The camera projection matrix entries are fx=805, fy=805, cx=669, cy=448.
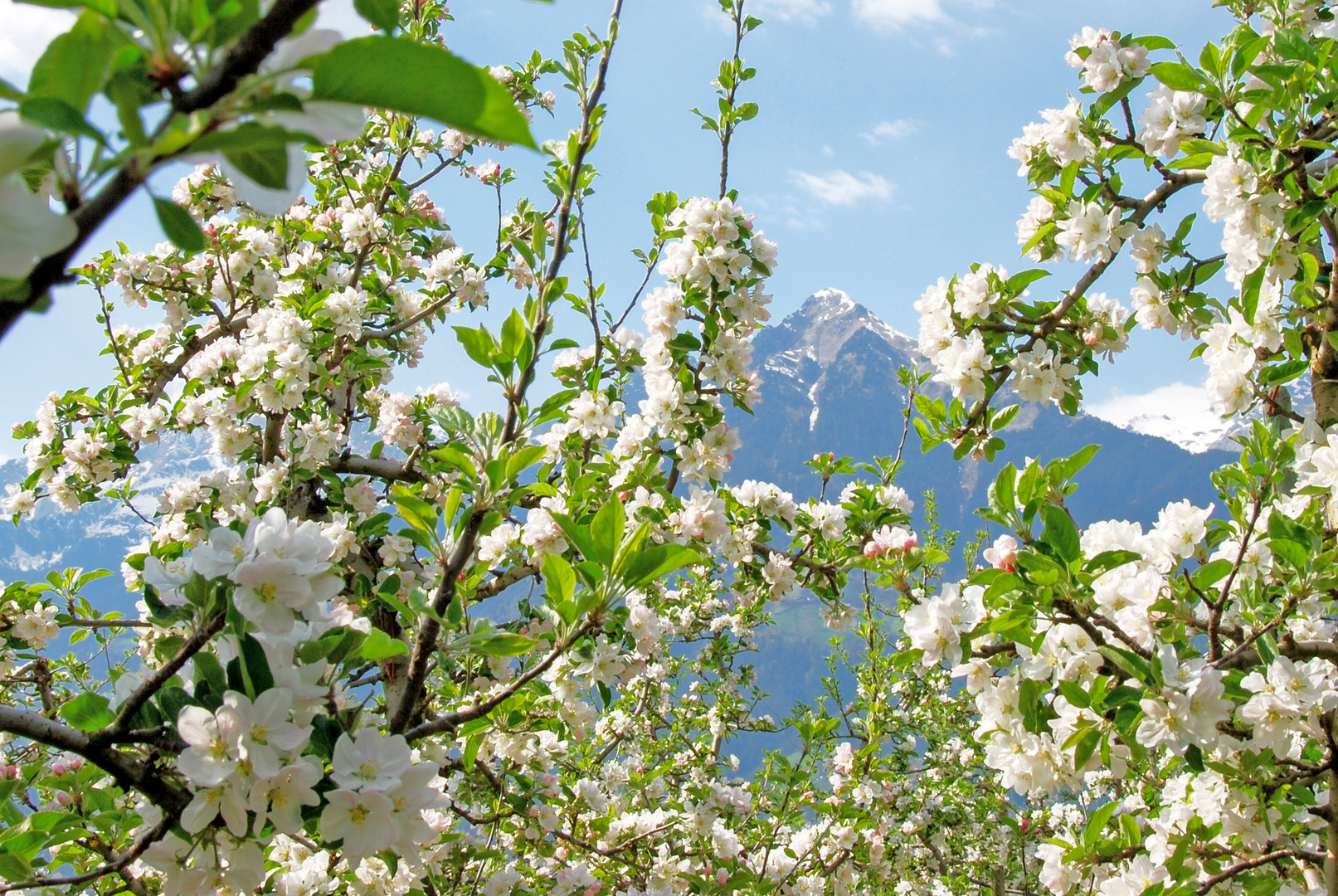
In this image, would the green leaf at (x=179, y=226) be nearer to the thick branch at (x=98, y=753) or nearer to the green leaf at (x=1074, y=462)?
the thick branch at (x=98, y=753)

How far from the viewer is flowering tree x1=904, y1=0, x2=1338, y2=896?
1497 millimetres

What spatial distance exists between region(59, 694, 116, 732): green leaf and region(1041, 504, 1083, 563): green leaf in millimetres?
1487

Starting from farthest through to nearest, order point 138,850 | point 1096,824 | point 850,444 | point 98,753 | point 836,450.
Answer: point 850,444
point 836,450
point 1096,824
point 138,850
point 98,753

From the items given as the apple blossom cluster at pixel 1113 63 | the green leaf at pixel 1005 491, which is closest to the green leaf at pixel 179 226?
the green leaf at pixel 1005 491

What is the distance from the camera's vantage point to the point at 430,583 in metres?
3.08

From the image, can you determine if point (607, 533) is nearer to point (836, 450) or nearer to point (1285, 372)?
point (1285, 372)

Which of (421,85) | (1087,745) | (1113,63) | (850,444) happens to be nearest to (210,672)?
(421,85)

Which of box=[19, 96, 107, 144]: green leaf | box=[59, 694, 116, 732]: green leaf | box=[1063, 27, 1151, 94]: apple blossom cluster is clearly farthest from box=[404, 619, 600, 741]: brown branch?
box=[1063, 27, 1151, 94]: apple blossom cluster

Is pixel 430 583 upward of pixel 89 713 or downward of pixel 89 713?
upward

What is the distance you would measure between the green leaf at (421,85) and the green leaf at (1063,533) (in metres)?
1.26

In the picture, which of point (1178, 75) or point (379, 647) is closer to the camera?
point (379, 647)

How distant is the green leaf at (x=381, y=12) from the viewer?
55 cm

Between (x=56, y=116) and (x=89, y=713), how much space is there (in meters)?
0.99

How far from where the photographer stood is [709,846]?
14.2ft
